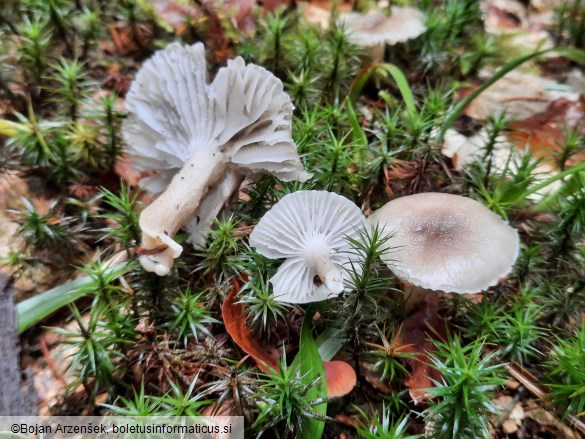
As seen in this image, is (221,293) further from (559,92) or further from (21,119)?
(559,92)

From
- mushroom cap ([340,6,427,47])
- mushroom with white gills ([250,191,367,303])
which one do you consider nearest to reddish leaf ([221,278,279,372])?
mushroom with white gills ([250,191,367,303])

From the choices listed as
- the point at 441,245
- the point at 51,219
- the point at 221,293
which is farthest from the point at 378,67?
the point at 51,219

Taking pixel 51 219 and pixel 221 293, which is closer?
pixel 221 293

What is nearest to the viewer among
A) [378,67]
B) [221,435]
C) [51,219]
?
[221,435]

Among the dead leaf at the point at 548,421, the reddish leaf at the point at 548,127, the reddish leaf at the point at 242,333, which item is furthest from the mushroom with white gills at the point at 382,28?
the dead leaf at the point at 548,421

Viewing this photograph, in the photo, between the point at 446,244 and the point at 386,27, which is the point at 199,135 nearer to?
the point at 446,244

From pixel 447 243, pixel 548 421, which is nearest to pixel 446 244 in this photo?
pixel 447 243

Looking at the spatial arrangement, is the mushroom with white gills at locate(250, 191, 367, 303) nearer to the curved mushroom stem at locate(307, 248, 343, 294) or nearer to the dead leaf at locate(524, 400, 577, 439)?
the curved mushroom stem at locate(307, 248, 343, 294)
